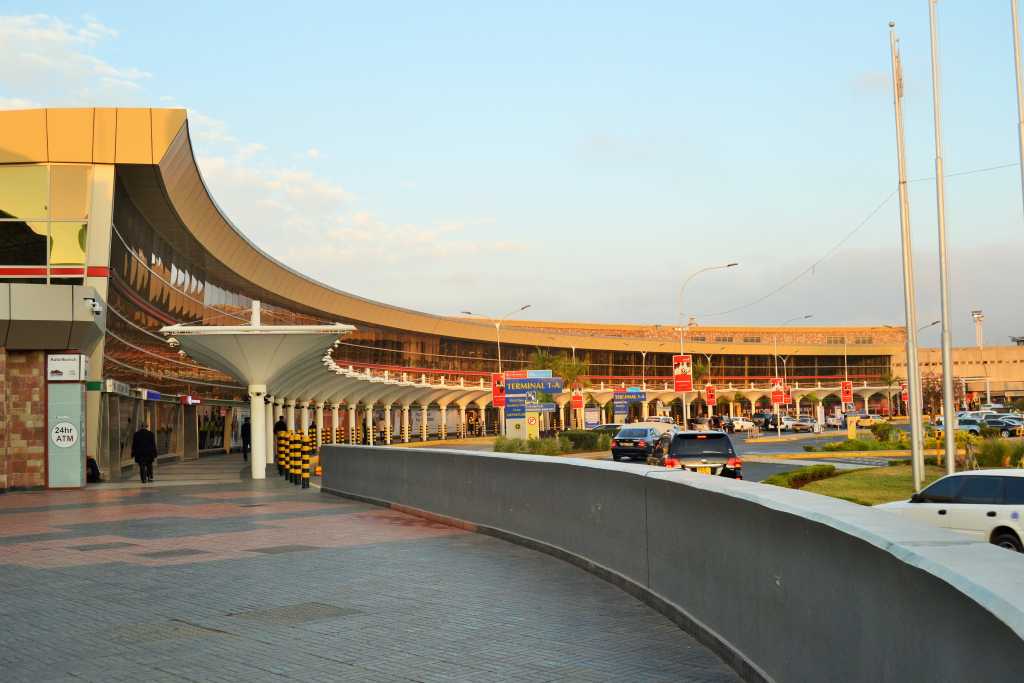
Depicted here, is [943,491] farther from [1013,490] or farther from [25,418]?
[25,418]

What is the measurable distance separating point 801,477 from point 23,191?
24.8 meters

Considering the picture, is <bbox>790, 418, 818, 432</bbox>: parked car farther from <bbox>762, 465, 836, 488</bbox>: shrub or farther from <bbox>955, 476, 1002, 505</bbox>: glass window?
<bbox>955, 476, 1002, 505</bbox>: glass window

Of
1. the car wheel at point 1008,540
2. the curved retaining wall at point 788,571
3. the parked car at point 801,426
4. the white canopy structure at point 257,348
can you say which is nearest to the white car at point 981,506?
the car wheel at point 1008,540

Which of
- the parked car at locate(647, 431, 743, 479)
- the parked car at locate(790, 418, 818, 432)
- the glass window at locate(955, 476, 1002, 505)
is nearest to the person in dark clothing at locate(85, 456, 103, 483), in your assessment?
the parked car at locate(647, 431, 743, 479)

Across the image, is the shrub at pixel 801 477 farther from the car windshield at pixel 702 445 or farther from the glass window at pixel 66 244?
the glass window at pixel 66 244

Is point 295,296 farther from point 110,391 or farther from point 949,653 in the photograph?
point 949,653

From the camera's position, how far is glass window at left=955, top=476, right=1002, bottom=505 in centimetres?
1541

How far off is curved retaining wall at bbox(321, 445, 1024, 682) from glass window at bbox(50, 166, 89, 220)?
81.8 ft

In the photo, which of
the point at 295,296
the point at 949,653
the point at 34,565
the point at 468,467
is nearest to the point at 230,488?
the point at 468,467

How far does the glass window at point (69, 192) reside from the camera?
112 ft

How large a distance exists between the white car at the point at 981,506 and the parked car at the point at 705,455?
8351 mm

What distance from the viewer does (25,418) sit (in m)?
29.1

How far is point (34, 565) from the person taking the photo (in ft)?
43.4

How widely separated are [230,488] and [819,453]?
2980 centimetres
